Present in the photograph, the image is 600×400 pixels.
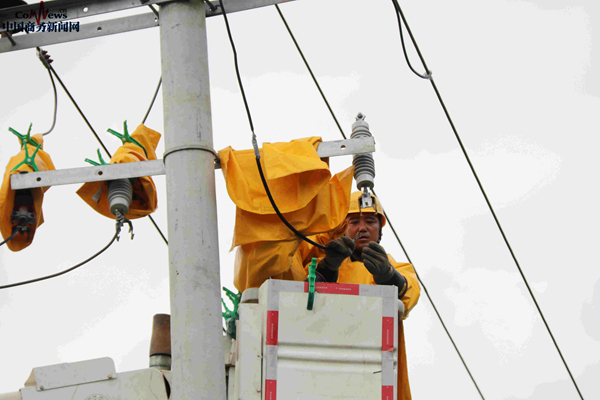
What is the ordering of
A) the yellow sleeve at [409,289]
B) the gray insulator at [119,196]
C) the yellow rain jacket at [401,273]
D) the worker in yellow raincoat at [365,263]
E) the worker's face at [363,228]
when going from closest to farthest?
the gray insulator at [119,196] → the worker in yellow raincoat at [365,263] → the yellow rain jacket at [401,273] → the yellow sleeve at [409,289] → the worker's face at [363,228]

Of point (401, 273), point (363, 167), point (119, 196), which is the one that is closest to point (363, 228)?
point (401, 273)

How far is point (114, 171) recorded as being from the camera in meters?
4.64

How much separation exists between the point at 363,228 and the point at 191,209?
2.28 meters

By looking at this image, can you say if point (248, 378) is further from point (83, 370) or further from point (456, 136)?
point (456, 136)

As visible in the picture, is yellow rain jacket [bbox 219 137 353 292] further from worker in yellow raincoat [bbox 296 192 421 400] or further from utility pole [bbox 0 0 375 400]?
worker in yellow raincoat [bbox 296 192 421 400]

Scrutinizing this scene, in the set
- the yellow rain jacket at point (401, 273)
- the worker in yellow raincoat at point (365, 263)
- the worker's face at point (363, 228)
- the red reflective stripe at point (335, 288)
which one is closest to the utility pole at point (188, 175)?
the red reflective stripe at point (335, 288)

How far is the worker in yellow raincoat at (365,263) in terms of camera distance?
491 cm

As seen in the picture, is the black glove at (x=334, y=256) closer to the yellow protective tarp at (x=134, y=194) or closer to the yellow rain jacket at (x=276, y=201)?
the yellow rain jacket at (x=276, y=201)

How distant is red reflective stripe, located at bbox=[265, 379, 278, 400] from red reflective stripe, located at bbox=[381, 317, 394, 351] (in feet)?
1.88

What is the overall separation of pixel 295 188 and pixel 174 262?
2.74ft

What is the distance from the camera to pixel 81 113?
23.3 feet

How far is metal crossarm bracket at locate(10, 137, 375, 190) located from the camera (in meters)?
4.52

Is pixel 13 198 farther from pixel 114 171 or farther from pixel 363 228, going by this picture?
pixel 363 228

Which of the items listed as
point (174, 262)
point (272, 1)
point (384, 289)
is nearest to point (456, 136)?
point (272, 1)
